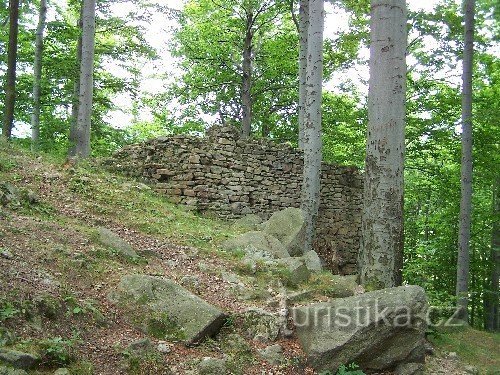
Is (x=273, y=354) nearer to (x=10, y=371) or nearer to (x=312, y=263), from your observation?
(x=10, y=371)

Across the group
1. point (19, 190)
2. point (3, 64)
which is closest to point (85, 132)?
point (3, 64)

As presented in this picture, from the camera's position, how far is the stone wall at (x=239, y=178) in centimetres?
1016

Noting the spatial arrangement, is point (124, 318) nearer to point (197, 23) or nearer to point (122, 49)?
point (122, 49)

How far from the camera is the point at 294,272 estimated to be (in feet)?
19.2

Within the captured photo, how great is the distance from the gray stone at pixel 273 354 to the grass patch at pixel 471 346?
2.01 meters

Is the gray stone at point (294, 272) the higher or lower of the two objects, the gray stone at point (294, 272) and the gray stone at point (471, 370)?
the higher

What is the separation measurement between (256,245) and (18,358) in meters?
4.16

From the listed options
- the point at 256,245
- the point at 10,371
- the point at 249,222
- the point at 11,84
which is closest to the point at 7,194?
the point at 256,245

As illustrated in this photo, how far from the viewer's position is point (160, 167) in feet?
33.7

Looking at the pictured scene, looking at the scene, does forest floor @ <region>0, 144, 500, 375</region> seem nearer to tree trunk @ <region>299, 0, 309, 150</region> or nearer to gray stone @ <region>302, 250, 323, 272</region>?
gray stone @ <region>302, 250, 323, 272</region>

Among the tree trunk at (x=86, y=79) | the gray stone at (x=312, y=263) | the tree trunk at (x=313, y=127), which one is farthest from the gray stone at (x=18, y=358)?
the tree trunk at (x=86, y=79)

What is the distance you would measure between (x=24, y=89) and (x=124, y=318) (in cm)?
1145

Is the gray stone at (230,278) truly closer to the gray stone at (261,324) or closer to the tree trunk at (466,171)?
the gray stone at (261,324)

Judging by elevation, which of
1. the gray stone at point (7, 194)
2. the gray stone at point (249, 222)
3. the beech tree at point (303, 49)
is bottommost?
the gray stone at point (249, 222)
